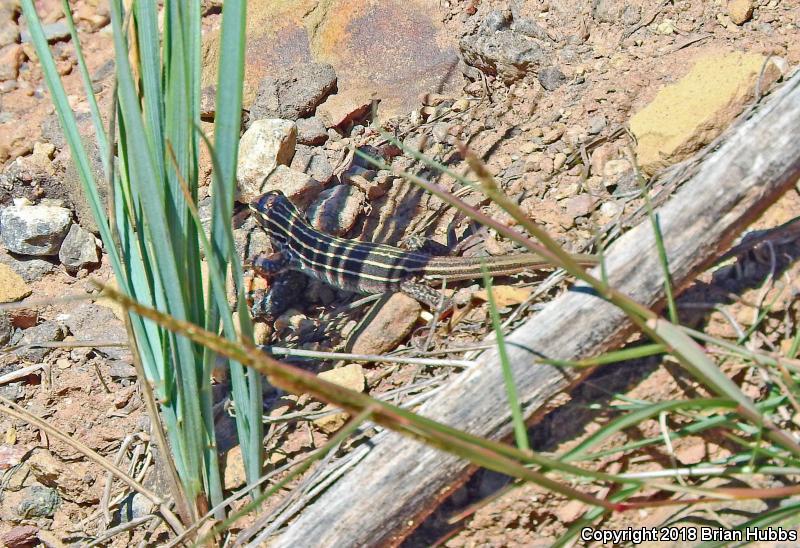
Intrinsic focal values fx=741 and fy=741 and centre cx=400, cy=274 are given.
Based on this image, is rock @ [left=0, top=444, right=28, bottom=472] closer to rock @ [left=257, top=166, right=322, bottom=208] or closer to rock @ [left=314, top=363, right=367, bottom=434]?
rock @ [left=314, top=363, right=367, bottom=434]

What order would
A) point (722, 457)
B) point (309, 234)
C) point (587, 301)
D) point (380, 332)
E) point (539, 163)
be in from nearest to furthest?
point (587, 301), point (722, 457), point (380, 332), point (539, 163), point (309, 234)

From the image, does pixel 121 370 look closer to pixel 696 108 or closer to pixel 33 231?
pixel 33 231

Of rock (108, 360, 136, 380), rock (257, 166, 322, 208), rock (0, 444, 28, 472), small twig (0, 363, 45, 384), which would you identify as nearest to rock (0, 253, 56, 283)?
small twig (0, 363, 45, 384)

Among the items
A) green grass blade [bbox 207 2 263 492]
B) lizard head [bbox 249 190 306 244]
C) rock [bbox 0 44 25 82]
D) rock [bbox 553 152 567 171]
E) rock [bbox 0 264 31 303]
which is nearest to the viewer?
green grass blade [bbox 207 2 263 492]

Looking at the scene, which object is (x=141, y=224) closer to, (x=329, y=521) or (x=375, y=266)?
(x=329, y=521)

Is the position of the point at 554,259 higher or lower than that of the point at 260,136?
lower

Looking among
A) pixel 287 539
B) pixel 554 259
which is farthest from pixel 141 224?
pixel 554 259

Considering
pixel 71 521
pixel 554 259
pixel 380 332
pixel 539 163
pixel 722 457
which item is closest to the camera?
pixel 554 259
